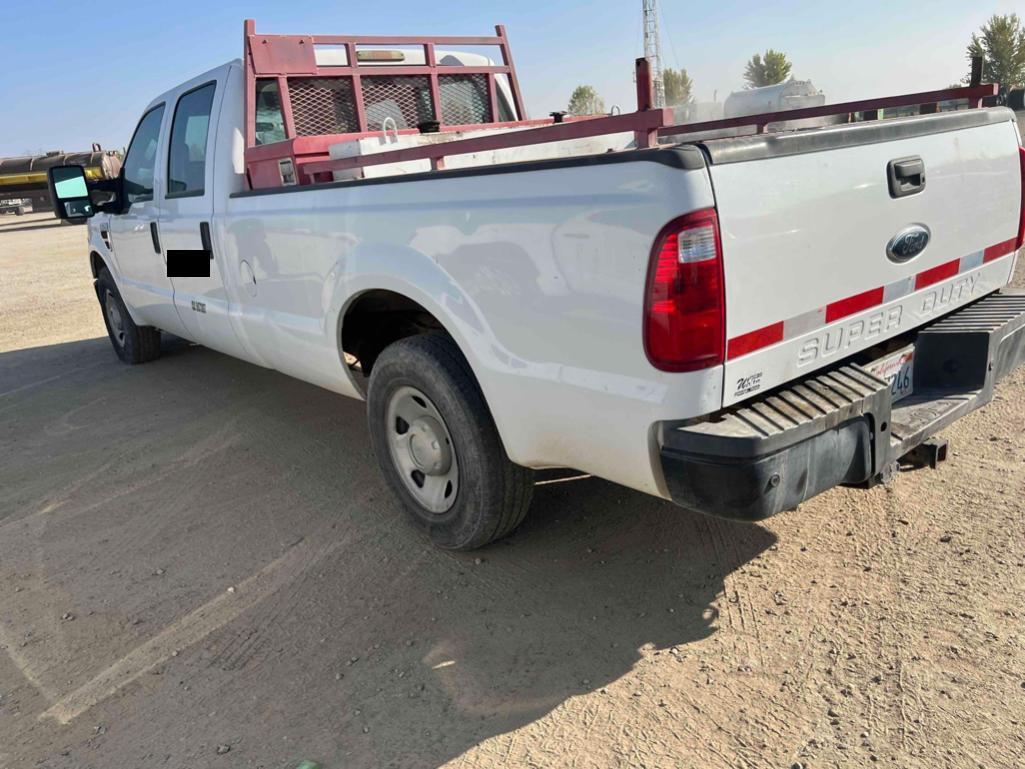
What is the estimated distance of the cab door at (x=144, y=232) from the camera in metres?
5.38

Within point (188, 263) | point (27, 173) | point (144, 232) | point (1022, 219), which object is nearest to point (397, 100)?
point (188, 263)

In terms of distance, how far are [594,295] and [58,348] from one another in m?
7.63

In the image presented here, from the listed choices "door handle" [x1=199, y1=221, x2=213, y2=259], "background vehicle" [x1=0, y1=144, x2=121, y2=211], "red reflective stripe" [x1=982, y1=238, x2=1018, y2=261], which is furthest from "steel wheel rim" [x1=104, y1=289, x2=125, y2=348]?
"background vehicle" [x1=0, y1=144, x2=121, y2=211]

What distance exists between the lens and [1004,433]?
4.03 metres

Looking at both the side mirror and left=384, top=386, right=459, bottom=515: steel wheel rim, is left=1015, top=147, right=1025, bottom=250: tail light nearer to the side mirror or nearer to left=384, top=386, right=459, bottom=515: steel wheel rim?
left=384, top=386, right=459, bottom=515: steel wheel rim

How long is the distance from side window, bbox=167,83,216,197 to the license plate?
3.62 m

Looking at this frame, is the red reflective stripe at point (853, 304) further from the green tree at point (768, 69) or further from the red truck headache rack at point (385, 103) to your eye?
the green tree at point (768, 69)

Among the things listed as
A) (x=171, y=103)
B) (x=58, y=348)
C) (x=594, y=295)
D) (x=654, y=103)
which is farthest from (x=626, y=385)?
(x=58, y=348)

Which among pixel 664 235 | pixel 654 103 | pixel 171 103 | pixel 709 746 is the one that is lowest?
pixel 709 746

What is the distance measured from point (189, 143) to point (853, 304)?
12.9 ft

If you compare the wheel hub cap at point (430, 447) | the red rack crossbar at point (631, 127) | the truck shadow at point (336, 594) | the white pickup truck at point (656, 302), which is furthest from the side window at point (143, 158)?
the wheel hub cap at point (430, 447)

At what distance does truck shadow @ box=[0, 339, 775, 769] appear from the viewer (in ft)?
8.41

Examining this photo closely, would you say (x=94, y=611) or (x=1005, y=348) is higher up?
(x=1005, y=348)

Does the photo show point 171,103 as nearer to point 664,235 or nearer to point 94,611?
point 94,611
